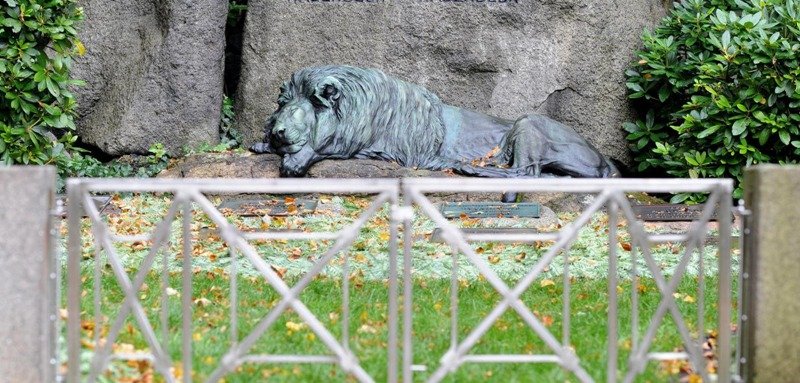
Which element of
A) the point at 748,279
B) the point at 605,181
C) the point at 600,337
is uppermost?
the point at 605,181

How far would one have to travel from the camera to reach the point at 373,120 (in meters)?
9.66

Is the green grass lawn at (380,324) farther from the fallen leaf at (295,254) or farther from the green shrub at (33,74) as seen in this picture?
the green shrub at (33,74)

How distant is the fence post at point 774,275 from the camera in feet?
12.9

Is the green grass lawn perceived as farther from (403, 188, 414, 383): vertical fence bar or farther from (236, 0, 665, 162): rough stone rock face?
(236, 0, 665, 162): rough stone rock face

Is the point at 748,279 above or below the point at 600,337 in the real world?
above

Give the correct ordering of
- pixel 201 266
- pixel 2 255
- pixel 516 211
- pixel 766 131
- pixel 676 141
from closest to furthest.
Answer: pixel 2 255, pixel 201 266, pixel 516 211, pixel 766 131, pixel 676 141

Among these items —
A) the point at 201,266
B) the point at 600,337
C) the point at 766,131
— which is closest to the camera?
the point at 600,337

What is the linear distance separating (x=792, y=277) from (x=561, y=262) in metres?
3.37

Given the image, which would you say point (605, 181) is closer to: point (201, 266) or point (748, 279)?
point (748, 279)

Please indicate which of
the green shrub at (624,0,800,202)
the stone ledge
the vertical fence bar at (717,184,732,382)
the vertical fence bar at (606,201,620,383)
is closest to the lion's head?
the stone ledge

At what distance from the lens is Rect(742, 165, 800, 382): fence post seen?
3.95 m

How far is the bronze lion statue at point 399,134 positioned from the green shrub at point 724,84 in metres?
0.86

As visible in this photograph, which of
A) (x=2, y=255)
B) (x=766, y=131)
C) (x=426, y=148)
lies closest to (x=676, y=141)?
(x=766, y=131)

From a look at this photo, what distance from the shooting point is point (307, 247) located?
7.79 metres
